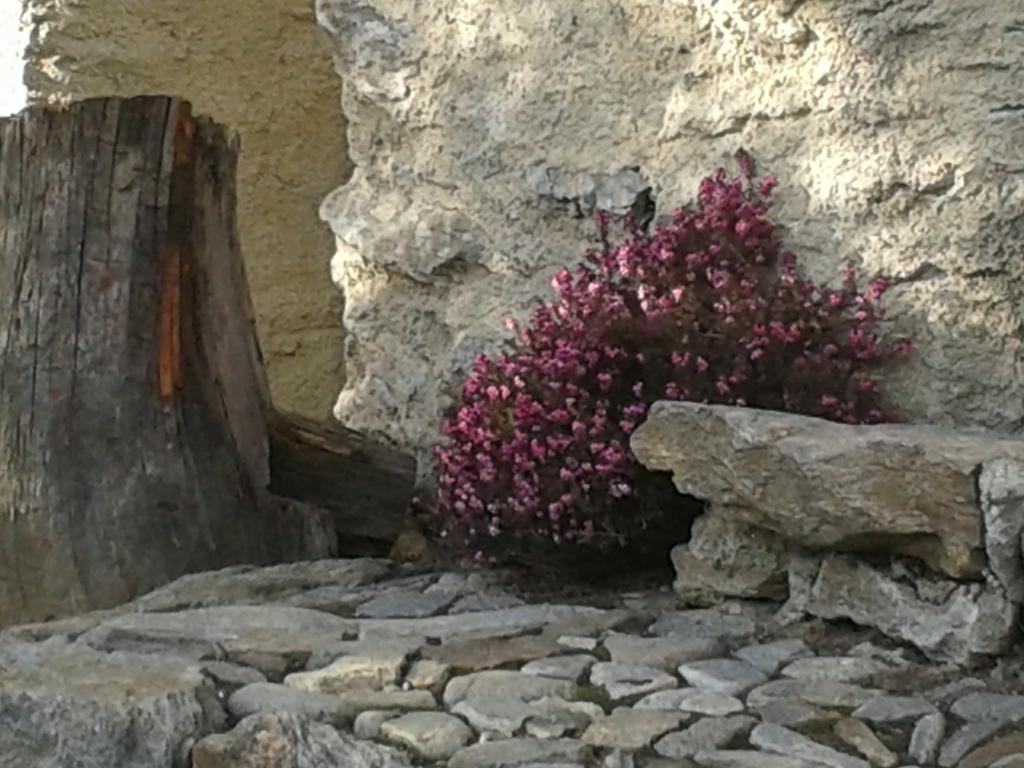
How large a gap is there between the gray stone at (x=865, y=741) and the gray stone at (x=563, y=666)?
554 mm

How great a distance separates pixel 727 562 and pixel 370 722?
3.78 feet

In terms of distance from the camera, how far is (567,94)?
474 cm

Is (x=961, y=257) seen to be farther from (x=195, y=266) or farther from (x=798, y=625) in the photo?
(x=195, y=266)

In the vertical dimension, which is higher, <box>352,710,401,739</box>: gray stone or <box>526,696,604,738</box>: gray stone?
<box>526,696,604,738</box>: gray stone

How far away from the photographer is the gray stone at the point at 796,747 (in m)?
2.75

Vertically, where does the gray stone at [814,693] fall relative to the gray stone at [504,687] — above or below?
above

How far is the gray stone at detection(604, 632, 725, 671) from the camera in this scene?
3355mm

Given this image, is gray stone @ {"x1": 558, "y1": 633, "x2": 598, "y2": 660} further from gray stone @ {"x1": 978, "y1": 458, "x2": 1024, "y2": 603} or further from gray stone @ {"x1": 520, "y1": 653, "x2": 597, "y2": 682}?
gray stone @ {"x1": 978, "y1": 458, "x2": 1024, "y2": 603}

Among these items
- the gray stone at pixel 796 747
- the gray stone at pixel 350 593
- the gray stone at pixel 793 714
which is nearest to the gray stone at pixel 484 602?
the gray stone at pixel 350 593

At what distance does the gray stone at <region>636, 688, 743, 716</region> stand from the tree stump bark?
1.74 metres

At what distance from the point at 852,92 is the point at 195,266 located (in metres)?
1.79

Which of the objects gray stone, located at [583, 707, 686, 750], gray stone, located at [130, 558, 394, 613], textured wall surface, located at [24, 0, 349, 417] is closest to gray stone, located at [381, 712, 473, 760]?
gray stone, located at [583, 707, 686, 750]

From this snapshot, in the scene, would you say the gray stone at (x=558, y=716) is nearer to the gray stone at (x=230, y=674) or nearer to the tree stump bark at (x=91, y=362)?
the gray stone at (x=230, y=674)

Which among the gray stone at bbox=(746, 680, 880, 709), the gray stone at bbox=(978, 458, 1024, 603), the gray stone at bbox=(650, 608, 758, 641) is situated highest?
the gray stone at bbox=(978, 458, 1024, 603)
